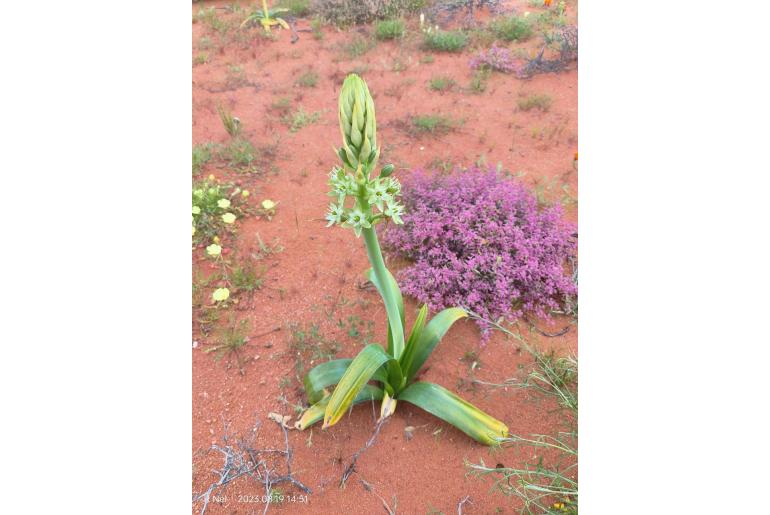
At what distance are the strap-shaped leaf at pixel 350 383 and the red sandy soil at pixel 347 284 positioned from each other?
50 cm

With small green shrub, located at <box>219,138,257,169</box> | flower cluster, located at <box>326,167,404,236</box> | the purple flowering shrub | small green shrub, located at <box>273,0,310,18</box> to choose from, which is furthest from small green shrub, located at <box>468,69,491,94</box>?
flower cluster, located at <box>326,167,404,236</box>

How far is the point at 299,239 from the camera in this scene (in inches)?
147

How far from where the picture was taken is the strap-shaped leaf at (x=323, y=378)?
7.88 ft

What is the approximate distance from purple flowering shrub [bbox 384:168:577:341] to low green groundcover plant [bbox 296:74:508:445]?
0.62 metres

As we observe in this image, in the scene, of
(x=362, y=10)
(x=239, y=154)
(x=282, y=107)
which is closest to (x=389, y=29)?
(x=362, y=10)

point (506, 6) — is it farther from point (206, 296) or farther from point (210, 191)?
point (206, 296)

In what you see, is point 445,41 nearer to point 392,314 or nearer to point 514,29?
point 514,29

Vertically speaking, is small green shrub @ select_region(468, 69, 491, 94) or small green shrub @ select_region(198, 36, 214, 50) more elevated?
small green shrub @ select_region(198, 36, 214, 50)

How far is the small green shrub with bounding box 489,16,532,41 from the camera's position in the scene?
6.48m

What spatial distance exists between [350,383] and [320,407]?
436 mm

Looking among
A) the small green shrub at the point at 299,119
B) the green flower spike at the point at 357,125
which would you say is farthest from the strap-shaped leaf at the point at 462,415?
the small green shrub at the point at 299,119

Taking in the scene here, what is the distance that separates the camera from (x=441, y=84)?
18.4 ft

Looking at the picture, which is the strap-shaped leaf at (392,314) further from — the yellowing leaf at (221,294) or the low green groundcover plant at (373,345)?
the yellowing leaf at (221,294)

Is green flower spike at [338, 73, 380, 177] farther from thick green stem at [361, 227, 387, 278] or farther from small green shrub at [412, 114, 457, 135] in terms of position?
small green shrub at [412, 114, 457, 135]
